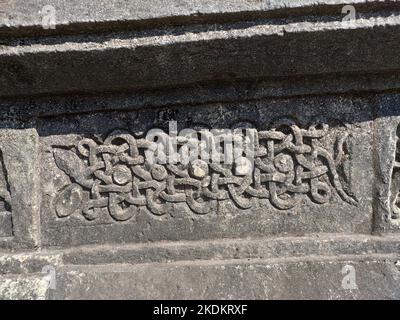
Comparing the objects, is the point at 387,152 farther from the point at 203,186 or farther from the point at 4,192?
the point at 4,192

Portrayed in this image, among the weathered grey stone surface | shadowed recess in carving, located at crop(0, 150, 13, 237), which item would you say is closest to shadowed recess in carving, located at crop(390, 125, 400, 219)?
the weathered grey stone surface

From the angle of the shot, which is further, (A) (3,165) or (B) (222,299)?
(A) (3,165)

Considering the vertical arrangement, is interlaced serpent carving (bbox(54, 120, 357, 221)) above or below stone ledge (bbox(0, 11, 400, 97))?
below

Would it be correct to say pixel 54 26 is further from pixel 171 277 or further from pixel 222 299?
pixel 222 299

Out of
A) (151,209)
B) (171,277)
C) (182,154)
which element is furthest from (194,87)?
(171,277)

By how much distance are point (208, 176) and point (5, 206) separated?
2.83ft

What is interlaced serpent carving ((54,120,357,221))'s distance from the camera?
1574 mm

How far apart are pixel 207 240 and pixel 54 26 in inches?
39.4

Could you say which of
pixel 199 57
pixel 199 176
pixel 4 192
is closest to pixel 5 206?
pixel 4 192

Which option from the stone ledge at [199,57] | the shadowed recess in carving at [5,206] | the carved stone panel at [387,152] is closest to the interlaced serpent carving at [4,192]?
the shadowed recess in carving at [5,206]

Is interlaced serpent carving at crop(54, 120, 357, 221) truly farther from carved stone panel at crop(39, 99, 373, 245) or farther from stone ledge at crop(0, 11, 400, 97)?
stone ledge at crop(0, 11, 400, 97)

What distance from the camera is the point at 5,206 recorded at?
1.59 m

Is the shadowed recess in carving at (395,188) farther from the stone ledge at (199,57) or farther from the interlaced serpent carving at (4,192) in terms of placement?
the interlaced serpent carving at (4,192)

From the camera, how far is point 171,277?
1.51 meters
